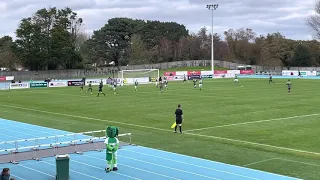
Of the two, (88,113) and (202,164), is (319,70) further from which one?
(202,164)

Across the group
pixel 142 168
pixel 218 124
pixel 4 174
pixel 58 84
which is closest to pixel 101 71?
pixel 58 84

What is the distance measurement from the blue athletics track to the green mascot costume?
1.16 ft

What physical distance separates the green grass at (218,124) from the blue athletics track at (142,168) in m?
1.09

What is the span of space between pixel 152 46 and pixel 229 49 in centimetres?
2423

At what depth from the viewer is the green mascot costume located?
16.2 m

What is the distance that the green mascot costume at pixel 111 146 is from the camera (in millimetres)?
16234

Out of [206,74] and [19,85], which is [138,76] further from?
[19,85]

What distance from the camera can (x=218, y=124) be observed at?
28469 mm

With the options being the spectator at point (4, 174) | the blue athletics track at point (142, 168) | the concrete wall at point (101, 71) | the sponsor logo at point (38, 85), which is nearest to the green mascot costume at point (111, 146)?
the blue athletics track at point (142, 168)

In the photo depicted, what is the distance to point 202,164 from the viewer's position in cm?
1766

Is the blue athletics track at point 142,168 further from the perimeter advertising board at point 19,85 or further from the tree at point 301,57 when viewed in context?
the tree at point 301,57

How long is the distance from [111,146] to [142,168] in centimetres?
165

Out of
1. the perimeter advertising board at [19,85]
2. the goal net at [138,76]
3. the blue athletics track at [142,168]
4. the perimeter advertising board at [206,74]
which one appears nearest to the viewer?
the blue athletics track at [142,168]

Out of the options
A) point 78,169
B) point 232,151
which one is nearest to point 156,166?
point 78,169
